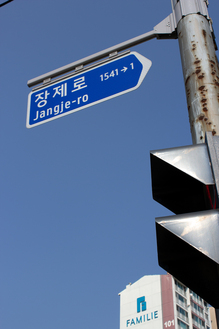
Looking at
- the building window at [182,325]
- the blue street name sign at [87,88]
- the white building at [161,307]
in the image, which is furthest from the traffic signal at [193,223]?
the building window at [182,325]

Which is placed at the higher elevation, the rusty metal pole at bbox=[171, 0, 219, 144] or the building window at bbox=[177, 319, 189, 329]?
the building window at bbox=[177, 319, 189, 329]

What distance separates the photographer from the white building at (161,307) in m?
45.4

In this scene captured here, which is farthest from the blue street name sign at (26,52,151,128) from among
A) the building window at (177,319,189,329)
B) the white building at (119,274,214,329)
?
the building window at (177,319,189,329)

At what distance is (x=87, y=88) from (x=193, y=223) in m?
2.20

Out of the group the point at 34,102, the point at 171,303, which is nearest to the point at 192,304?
the point at 171,303

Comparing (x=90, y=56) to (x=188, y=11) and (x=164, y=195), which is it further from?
(x=164, y=195)

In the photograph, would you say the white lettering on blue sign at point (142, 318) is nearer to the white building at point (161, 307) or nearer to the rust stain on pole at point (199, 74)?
the white building at point (161, 307)

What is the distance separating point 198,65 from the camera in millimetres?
2539

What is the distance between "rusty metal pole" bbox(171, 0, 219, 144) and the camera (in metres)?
2.27

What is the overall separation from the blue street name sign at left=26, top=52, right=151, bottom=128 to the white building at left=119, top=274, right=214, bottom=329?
45867 millimetres

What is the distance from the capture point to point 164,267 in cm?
185

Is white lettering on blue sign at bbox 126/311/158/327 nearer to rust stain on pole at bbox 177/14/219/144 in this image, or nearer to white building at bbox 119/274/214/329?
white building at bbox 119/274/214/329

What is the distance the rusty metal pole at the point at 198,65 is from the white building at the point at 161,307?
46.5 m

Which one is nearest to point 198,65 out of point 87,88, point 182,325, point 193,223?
point 87,88
